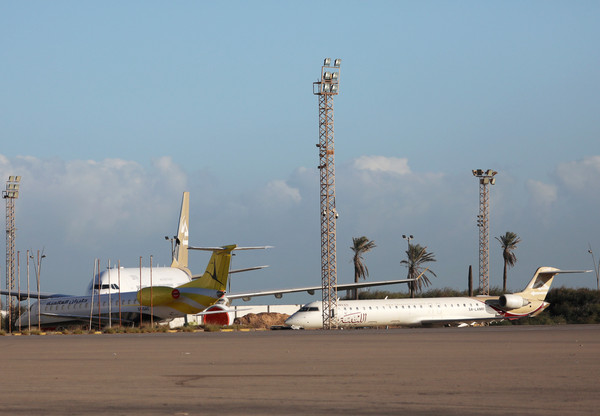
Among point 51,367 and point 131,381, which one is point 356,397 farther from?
point 51,367

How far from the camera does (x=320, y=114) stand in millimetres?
57625

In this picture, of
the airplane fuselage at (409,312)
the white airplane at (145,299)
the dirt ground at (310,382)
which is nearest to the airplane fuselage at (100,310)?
the white airplane at (145,299)

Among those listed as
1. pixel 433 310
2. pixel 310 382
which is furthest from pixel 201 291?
pixel 310 382

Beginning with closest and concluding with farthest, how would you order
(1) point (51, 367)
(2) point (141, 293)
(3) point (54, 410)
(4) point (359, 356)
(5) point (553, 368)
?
(3) point (54, 410) → (5) point (553, 368) → (1) point (51, 367) → (4) point (359, 356) → (2) point (141, 293)

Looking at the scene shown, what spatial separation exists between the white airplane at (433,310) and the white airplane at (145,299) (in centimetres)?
285

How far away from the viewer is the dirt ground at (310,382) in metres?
11.0

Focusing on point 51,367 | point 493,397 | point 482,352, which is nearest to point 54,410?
point 493,397

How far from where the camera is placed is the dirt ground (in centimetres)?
1095

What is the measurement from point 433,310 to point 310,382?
50032mm

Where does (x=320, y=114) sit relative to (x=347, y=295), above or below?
above

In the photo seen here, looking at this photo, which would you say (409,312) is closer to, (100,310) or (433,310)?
(433,310)

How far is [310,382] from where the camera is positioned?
1435 centimetres

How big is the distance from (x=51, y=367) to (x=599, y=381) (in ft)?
37.1

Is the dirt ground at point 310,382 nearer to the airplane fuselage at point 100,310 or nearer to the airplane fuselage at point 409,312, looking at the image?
the airplane fuselage at point 100,310
